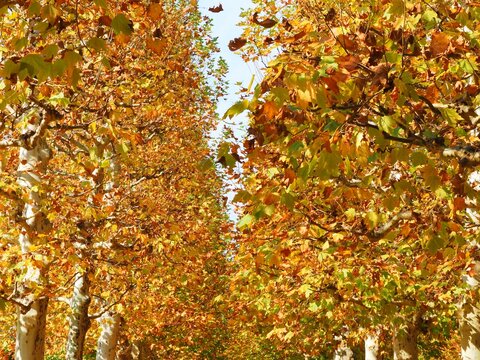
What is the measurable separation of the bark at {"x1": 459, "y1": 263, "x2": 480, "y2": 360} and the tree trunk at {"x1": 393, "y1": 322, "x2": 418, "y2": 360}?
5.45 meters

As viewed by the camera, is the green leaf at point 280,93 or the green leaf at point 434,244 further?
the green leaf at point 434,244

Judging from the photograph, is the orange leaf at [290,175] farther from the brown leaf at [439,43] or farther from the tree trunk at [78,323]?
the tree trunk at [78,323]

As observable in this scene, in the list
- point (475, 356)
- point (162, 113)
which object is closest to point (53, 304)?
point (162, 113)

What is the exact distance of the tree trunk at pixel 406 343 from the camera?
1817 cm

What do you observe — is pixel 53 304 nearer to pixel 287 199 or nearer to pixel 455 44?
pixel 287 199

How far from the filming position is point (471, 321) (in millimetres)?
12688

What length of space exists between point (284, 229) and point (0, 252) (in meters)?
5.58

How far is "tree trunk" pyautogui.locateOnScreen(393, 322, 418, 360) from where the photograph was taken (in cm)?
1817

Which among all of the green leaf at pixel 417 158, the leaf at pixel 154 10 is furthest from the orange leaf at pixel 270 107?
the green leaf at pixel 417 158

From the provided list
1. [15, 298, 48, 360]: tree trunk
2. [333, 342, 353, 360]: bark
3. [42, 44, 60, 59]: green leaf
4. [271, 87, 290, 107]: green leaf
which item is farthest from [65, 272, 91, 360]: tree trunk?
[333, 342, 353, 360]: bark

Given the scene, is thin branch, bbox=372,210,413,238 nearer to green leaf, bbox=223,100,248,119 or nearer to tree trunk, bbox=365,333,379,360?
green leaf, bbox=223,100,248,119

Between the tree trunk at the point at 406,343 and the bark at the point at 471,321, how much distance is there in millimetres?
5449

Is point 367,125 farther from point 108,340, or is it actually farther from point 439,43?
point 108,340

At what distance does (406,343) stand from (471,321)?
612 centimetres
